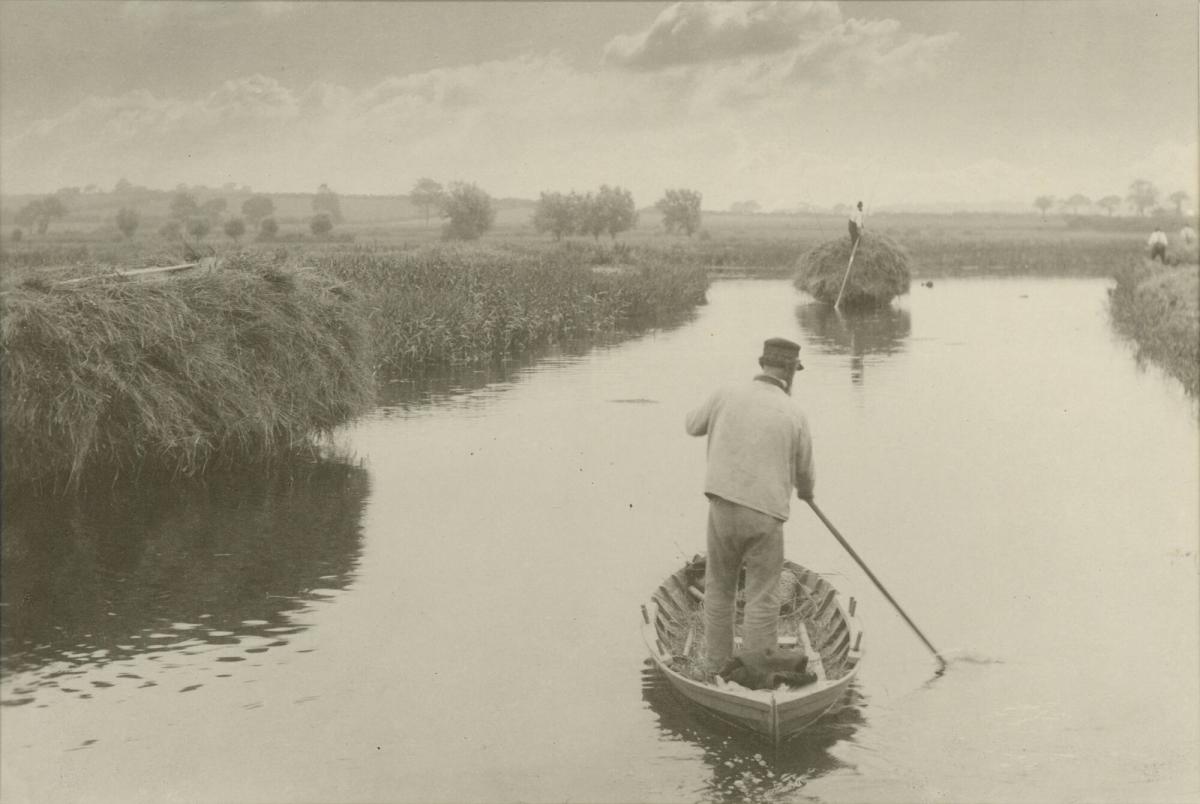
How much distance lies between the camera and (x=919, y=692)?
9.68m

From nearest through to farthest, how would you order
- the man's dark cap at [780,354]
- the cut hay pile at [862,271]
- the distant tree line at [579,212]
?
1. the man's dark cap at [780,354]
2. the cut hay pile at [862,271]
3. the distant tree line at [579,212]

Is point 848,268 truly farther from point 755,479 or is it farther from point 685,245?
point 685,245

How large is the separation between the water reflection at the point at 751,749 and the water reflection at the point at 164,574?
11.8 feet

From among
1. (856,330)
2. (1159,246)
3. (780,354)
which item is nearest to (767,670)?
(780,354)

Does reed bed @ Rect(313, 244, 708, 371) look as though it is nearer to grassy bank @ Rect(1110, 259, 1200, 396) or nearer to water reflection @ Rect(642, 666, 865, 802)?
water reflection @ Rect(642, 666, 865, 802)

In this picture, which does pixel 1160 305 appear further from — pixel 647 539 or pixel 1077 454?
pixel 647 539

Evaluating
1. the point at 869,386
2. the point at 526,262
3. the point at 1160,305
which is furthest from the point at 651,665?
the point at 526,262

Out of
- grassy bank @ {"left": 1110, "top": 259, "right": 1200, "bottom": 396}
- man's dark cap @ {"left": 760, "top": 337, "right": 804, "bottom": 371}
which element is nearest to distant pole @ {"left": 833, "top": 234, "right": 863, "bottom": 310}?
grassy bank @ {"left": 1110, "top": 259, "right": 1200, "bottom": 396}

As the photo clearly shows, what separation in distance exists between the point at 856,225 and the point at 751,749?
36257mm

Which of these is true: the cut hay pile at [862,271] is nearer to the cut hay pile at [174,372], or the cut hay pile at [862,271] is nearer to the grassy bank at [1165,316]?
the grassy bank at [1165,316]

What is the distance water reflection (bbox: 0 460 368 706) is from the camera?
1007cm

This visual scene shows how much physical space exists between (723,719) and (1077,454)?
12126mm

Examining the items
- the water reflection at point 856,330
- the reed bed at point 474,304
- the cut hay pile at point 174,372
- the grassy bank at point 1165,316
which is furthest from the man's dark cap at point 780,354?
the water reflection at point 856,330

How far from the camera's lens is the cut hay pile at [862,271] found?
44.9 metres
